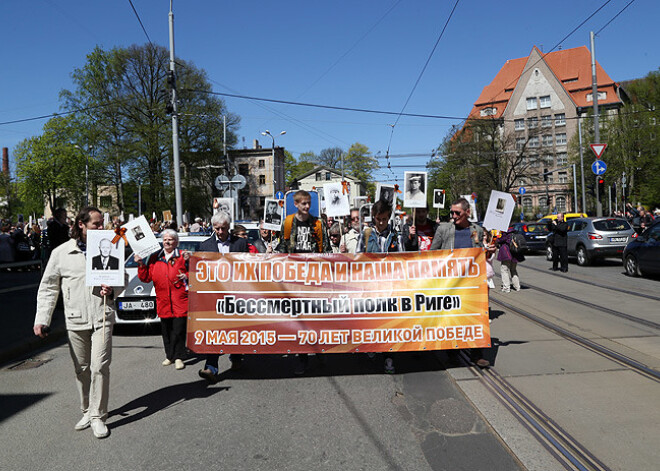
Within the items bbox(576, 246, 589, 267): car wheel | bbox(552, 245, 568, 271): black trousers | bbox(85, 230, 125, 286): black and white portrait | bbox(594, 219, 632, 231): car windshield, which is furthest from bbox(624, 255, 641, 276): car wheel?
bbox(85, 230, 125, 286): black and white portrait

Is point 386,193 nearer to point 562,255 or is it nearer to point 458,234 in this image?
point 458,234

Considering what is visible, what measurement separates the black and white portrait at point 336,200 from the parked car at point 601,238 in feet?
37.3

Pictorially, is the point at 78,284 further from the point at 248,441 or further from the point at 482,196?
the point at 482,196

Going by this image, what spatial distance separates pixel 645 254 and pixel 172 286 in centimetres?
1275

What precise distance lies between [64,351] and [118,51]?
37755 millimetres

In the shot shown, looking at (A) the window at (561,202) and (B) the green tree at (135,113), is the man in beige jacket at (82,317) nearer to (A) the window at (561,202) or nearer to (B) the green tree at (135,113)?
(B) the green tree at (135,113)

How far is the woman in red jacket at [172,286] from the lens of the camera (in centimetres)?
633

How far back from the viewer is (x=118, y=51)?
40312mm

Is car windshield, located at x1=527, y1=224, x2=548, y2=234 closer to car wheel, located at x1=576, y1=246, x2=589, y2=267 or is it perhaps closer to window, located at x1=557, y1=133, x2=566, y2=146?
car wheel, located at x1=576, y1=246, x2=589, y2=267

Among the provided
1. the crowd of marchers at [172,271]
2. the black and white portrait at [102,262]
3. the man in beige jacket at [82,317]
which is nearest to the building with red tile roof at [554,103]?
the crowd of marchers at [172,271]

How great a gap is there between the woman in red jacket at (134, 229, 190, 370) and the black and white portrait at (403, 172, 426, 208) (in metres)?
3.29

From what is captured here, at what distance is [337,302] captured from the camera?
19.2ft

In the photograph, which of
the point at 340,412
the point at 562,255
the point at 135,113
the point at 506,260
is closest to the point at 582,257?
the point at 562,255

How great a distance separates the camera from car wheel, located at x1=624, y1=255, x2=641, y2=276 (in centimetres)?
1470
